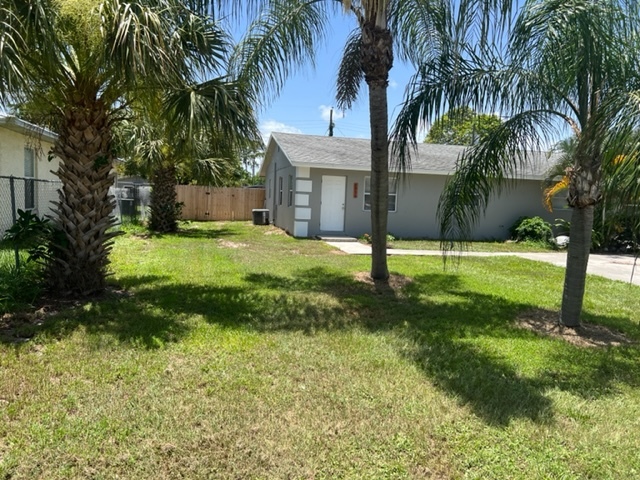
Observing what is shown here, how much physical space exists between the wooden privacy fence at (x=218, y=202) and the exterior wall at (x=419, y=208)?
9.22 meters

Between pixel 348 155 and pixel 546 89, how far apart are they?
1154 centimetres

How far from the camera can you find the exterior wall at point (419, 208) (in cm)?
1677

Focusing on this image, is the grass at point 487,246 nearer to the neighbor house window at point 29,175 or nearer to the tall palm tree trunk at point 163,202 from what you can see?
the tall palm tree trunk at point 163,202

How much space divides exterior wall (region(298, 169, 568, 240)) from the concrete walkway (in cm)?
161

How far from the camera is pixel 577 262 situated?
623cm

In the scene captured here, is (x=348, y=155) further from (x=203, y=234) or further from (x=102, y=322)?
(x=102, y=322)

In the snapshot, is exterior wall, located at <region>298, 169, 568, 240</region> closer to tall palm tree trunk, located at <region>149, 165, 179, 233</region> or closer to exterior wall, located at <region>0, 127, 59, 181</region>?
tall palm tree trunk, located at <region>149, 165, 179, 233</region>

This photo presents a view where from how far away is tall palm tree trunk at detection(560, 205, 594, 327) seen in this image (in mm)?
6164

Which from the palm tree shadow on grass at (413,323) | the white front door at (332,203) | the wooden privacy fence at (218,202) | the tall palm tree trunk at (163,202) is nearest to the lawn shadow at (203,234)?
Result: the tall palm tree trunk at (163,202)

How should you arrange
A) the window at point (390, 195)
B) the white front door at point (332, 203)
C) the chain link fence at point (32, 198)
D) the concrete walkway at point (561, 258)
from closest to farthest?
the chain link fence at point (32, 198), the concrete walkway at point (561, 258), the white front door at point (332, 203), the window at point (390, 195)

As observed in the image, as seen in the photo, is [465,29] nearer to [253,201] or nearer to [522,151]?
[522,151]

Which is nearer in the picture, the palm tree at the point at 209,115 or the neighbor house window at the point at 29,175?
the palm tree at the point at 209,115

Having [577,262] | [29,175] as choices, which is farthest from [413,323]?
[29,175]

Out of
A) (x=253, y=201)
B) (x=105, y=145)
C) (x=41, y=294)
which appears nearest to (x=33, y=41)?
(x=105, y=145)
